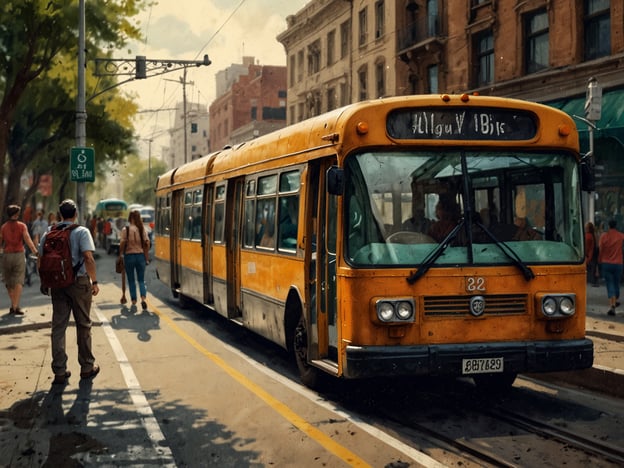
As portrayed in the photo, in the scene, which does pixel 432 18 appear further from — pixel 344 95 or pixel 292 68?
pixel 292 68

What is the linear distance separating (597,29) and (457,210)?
18.3 m

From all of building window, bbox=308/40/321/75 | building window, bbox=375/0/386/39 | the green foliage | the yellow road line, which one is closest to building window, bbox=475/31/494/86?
building window, bbox=375/0/386/39

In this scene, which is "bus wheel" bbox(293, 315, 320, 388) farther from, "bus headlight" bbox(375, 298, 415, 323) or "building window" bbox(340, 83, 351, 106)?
"building window" bbox(340, 83, 351, 106)

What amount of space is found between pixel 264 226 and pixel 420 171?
11.6ft

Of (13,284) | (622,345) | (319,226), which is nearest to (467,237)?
(319,226)

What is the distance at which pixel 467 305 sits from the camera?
299 inches

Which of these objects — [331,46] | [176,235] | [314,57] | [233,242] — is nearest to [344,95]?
[331,46]

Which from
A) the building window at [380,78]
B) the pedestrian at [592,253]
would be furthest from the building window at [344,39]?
the pedestrian at [592,253]

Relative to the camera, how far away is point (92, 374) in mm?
9508

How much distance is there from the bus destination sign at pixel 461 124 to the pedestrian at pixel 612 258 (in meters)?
8.42

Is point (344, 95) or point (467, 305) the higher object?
point (344, 95)

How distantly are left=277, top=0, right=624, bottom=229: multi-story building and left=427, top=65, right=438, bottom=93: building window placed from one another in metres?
→ 0.04

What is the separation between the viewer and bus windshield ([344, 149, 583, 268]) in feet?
24.9

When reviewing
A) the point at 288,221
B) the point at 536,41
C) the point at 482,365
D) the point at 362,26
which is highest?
the point at 362,26
